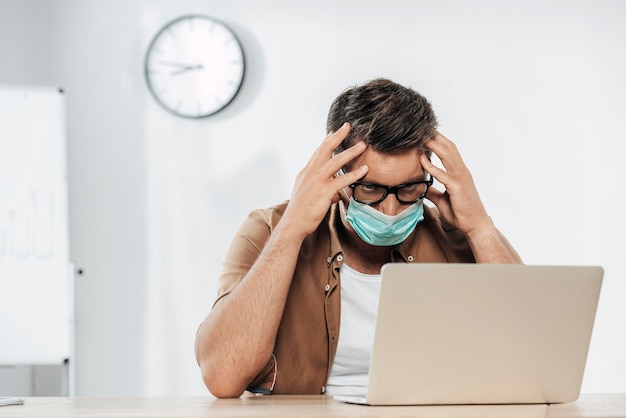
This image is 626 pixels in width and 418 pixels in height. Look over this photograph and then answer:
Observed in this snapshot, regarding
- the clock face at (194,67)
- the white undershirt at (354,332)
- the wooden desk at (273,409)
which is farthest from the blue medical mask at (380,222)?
the clock face at (194,67)

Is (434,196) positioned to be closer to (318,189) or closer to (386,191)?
(386,191)

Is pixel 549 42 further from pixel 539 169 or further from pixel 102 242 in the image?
pixel 102 242

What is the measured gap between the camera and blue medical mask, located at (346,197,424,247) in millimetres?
1665

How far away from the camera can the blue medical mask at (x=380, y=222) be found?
5.46 feet

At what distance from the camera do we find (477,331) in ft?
3.74

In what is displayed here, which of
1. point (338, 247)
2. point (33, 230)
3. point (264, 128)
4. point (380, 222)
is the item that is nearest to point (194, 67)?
point (264, 128)

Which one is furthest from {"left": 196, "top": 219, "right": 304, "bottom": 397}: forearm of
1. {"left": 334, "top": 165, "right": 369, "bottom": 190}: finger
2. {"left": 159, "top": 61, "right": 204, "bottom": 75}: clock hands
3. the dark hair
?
{"left": 159, "top": 61, "right": 204, "bottom": 75}: clock hands

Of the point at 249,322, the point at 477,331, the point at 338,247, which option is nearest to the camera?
the point at 477,331

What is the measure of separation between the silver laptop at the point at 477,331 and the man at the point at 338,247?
485mm

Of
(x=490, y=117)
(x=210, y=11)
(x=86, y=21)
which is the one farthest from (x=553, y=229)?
(x=86, y=21)

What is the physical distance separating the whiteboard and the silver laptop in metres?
1.91

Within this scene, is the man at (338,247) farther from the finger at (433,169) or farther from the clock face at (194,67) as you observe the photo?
the clock face at (194,67)

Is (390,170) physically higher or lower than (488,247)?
higher

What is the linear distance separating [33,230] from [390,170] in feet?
5.30
